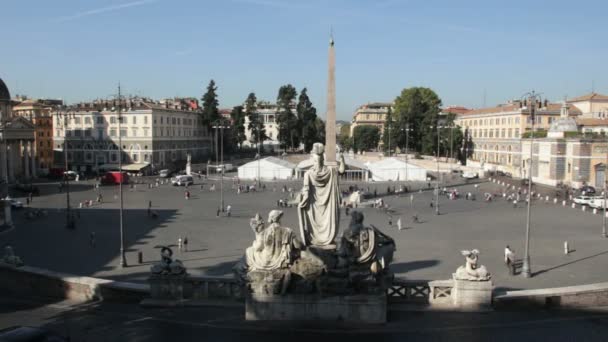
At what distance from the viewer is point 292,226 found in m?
32.2

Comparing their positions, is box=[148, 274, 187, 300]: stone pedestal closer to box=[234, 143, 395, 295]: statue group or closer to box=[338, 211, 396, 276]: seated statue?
box=[234, 143, 395, 295]: statue group

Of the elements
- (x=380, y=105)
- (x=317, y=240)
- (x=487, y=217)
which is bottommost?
(x=487, y=217)

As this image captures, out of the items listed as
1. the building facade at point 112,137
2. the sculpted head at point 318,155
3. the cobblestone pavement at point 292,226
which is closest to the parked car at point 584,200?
the cobblestone pavement at point 292,226

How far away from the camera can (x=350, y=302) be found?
429 inches

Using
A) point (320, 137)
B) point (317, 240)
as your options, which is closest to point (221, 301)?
point (317, 240)

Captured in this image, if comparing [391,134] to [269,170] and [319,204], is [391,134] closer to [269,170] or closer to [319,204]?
[269,170]

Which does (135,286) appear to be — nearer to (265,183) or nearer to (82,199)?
(82,199)

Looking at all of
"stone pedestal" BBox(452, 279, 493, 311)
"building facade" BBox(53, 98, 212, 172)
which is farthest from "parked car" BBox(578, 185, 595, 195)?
"building facade" BBox(53, 98, 212, 172)

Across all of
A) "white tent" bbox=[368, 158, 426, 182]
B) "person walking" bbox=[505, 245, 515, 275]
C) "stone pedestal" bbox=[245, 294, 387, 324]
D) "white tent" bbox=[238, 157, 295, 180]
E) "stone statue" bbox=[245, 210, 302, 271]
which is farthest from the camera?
"white tent" bbox=[238, 157, 295, 180]

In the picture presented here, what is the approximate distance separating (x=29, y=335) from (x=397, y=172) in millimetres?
58365

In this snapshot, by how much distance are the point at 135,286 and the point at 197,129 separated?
81579 millimetres

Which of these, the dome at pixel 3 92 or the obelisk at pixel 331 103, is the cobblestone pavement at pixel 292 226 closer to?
the obelisk at pixel 331 103

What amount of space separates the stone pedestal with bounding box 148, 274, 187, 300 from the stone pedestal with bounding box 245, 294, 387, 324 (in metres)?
1.92

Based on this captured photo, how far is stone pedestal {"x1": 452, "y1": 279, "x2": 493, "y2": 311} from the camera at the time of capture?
11719 mm
